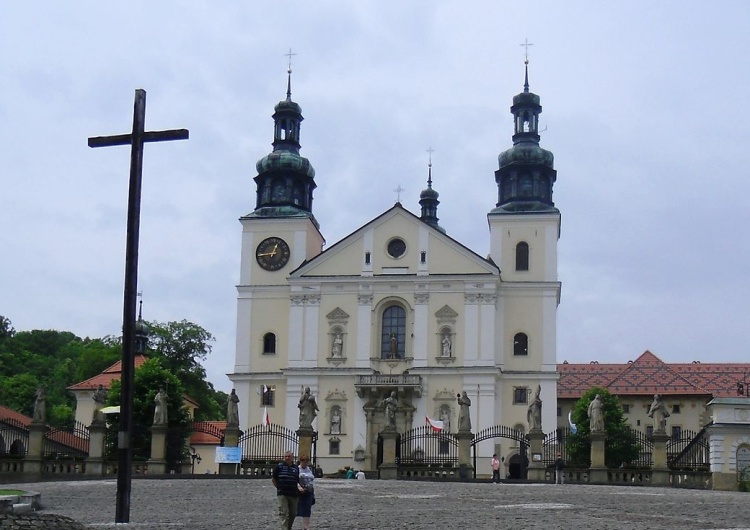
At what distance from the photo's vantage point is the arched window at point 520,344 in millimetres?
59281

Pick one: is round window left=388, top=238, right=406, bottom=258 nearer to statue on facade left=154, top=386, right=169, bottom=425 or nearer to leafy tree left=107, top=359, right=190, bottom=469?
leafy tree left=107, top=359, right=190, bottom=469

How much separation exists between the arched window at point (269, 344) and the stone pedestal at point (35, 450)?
21.5 meters

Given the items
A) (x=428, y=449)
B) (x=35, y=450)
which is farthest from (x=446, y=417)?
(x=35, y=450)

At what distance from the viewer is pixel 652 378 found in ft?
247

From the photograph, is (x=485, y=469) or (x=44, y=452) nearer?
(x=44, y=452)

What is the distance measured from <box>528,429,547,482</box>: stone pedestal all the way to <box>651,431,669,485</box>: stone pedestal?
13.1 feet

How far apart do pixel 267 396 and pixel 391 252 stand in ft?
32.3

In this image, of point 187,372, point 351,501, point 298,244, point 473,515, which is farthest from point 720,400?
point 187,372

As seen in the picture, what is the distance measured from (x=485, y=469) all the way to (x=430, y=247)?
11850mm

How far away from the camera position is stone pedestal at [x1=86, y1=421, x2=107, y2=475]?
129 feet

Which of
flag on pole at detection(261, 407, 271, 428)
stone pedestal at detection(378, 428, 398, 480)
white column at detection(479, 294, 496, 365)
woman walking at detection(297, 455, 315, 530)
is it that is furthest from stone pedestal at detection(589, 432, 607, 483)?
woman walking at detection(297, 455, 315, 530)

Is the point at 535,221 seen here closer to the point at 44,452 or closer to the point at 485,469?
the point at 485,469

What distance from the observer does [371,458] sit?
57469mm

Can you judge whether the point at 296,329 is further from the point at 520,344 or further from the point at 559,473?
the point at 559,473
